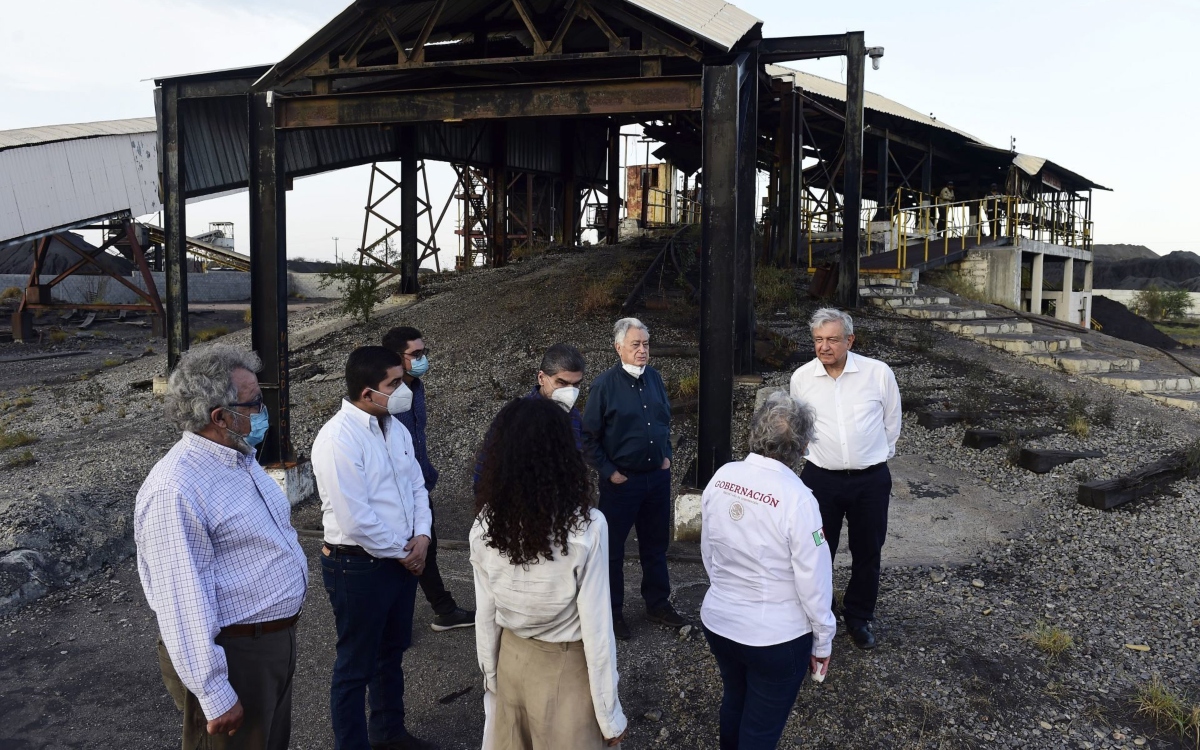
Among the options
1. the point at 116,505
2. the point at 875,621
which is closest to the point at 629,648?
the point at 875,621

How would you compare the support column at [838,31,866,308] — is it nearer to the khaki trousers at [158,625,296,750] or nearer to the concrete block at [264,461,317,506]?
the concrete block at [264,461,317,506]

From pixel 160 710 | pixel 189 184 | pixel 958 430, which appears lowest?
pixel 160 710

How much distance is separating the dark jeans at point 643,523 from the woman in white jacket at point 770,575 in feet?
5.17

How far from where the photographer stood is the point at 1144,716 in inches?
148

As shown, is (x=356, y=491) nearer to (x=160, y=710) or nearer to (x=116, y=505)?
(x=160, y=710)

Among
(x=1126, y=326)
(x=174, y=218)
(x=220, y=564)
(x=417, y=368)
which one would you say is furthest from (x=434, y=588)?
(x=1126, y=326)

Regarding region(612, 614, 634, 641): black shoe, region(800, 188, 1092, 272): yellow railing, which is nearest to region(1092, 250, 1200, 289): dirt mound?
region(800, 188, 1092, 272): yellow railing

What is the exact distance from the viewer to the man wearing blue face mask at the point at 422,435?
14.0 ft

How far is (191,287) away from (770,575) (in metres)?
33.5

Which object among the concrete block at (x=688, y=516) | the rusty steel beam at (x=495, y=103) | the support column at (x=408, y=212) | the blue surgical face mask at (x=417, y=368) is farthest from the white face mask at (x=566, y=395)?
the support column at (x=408, y=212)

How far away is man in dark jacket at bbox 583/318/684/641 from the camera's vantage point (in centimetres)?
448

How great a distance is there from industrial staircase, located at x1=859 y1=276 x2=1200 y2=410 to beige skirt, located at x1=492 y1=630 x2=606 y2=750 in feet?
36.1

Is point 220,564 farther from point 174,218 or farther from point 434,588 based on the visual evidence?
point 174,218

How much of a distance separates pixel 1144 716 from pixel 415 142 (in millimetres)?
14577
